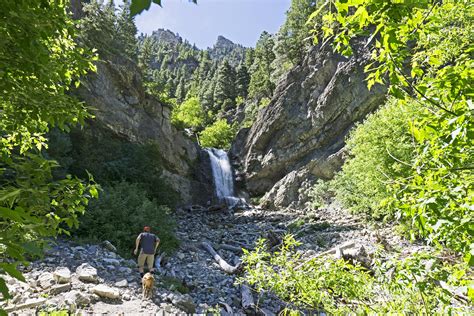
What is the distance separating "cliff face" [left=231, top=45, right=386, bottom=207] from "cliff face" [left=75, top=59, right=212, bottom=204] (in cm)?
618

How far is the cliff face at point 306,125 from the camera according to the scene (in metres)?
25.3

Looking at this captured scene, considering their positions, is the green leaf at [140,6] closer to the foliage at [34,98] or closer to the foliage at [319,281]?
the foliage at [34,98]

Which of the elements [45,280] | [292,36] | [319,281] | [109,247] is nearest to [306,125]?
[292,36]

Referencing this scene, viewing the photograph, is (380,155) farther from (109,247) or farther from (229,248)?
(109,247)

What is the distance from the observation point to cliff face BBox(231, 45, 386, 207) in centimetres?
2533

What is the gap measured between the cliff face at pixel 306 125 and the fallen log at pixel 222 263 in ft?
46.8

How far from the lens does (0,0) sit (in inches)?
71.7

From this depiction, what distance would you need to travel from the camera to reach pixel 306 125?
90.4ft

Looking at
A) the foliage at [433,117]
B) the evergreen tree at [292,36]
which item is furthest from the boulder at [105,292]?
the evergreen tree at [292,36]

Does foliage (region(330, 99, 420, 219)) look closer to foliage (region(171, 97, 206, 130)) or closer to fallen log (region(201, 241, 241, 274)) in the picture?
fallen log (region(201, 241, 241, 274))

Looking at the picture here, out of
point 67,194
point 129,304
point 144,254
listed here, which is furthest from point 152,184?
point 67,194

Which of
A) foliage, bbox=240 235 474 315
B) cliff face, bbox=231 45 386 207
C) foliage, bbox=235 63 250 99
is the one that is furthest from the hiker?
foliage, bbox=235 63 250 99

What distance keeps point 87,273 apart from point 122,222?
4.59 meters

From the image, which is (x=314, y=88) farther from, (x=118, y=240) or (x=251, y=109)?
(x=118, y=240)
